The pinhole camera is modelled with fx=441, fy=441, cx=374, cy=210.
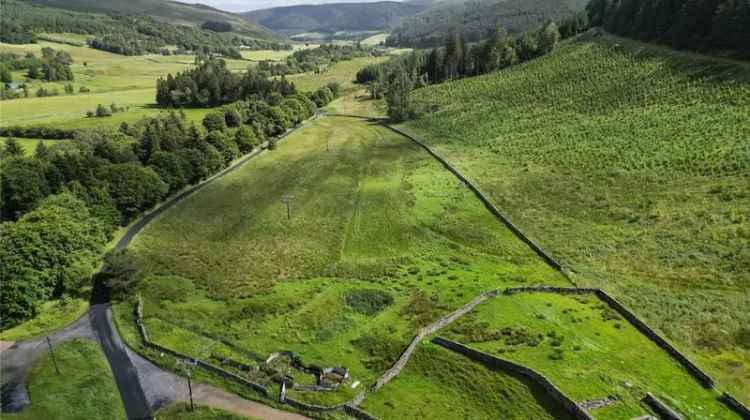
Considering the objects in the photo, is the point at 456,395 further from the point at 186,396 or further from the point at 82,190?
the point at 82,190

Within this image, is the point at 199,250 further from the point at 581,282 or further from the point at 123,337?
the point at 581,282

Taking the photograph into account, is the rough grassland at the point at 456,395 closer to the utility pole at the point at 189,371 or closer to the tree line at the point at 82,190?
the utility pole at the point at 189,371

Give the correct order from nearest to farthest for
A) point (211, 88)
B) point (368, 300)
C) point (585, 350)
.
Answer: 1. point (585, 350)
2. point (368, 300)
3. point (211, 88)

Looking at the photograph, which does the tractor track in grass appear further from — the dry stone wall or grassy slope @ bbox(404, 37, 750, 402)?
grassy slope @ bbox(404, 37, 750, 402)

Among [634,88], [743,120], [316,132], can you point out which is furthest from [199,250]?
[634,88]

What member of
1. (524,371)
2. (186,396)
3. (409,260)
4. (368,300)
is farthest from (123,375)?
(524,371)

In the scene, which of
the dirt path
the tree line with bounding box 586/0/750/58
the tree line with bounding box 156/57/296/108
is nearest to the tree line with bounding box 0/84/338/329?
the dirt path
